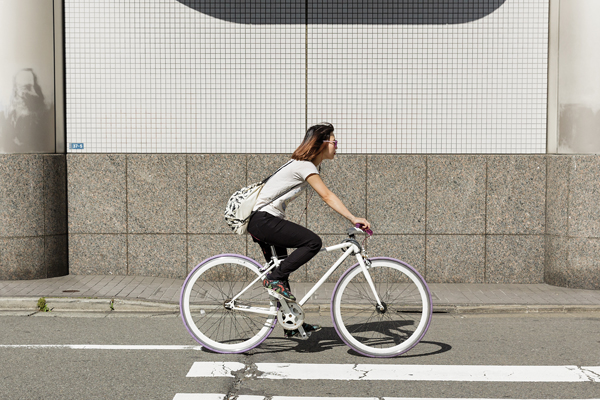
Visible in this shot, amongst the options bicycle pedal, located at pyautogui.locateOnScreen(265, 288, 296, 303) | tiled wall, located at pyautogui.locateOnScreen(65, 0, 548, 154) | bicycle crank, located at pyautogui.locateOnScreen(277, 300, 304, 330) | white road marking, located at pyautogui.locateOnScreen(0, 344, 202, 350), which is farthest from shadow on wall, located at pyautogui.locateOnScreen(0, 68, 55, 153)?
bicycle crank, located at pyautogui.locateOnScreen(277, 300, 304, 330)

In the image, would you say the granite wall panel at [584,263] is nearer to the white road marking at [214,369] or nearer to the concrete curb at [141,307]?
the concrete curb at [141,307]

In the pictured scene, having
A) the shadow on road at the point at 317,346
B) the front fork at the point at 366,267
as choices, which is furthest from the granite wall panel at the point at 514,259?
the front fork at the point at 366,267

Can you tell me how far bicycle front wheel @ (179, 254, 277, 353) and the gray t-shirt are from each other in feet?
1.60

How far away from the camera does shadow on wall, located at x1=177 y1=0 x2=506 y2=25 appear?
9266mm

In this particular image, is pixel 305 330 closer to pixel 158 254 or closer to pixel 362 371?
pixel 362 371

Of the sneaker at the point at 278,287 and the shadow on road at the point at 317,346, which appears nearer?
the sneaker at the point at 278,287

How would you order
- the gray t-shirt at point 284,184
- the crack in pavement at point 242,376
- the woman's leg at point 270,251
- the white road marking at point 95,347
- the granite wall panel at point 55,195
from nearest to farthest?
the crack in pavement at point 242,376 < the gray t-shirt at point 284,184 < the woman's leg at point 270,251 < the white road marking at point 95,347 < the granite wall panel at point 55,195

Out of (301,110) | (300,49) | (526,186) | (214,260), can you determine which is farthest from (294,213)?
(214,260)

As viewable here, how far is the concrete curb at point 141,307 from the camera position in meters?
7.50

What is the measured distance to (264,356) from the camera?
5.59m

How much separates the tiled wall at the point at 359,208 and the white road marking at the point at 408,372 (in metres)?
3.92

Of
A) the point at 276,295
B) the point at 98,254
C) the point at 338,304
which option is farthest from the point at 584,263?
the point at 98,254

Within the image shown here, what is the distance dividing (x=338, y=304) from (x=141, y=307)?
290 centimetres

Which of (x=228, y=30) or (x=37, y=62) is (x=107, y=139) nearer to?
(x=37, y=62)
